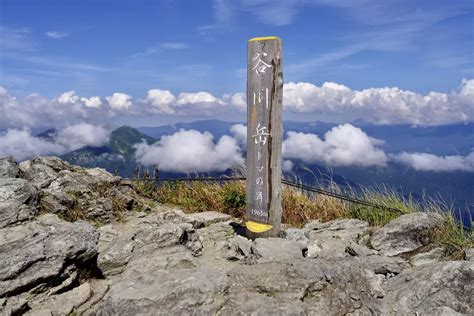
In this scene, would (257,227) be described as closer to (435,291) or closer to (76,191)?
(435,291)

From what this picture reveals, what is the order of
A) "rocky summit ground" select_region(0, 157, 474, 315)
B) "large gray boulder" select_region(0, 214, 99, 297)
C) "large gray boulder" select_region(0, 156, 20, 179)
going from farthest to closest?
"large gray boulder" select_region(0, 156, 20, 179), "large gray boulder" select_region(0, 214, 99, 297), "rocky summit ground" select_region(0, 157, 474, 315)

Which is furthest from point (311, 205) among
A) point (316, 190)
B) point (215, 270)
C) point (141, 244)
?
point (215, 270)

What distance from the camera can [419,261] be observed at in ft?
24.0

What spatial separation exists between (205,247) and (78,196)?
363 centimetres

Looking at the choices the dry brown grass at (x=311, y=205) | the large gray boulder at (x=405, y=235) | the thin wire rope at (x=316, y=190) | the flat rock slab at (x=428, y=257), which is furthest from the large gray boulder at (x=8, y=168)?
the flat rock slab at (x=428, y=257)

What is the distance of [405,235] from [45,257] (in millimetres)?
5810

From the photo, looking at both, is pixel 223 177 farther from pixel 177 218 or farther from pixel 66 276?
pixel 66 276

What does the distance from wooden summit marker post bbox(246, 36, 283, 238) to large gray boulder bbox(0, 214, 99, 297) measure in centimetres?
308

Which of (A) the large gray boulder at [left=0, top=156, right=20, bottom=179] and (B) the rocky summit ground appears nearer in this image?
(B) the rocky summit ground

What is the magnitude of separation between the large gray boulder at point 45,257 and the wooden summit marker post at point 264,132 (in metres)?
3.08

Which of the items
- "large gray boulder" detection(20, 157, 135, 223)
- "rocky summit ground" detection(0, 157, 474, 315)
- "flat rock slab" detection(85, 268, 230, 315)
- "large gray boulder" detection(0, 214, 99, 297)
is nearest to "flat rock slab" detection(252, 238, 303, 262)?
"rocky summit ground" detection(0, 157, 474, 315)

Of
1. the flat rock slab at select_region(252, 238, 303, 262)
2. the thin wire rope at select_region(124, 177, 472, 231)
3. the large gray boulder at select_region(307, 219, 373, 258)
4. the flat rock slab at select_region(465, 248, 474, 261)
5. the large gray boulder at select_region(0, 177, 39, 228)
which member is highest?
the large gray boulder at select_region(0, 177, 39, 228)

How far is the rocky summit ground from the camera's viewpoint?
4996mm

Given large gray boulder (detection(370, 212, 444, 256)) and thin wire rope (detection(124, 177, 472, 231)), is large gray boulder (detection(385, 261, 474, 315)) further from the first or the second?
thin wire rope (detection(124, 177, 472, 231))
